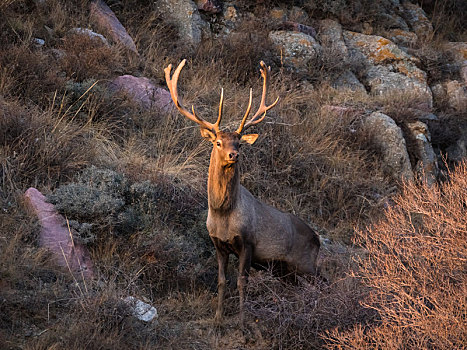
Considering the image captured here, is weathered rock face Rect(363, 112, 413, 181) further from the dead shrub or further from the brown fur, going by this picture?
the dead shrub

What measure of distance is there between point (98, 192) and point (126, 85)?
3.18 meters

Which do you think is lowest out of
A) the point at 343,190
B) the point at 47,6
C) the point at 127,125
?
the point at 343,190

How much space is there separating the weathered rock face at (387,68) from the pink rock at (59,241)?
7.25 m

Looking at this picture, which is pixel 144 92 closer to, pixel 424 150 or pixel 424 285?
pixel 424 150

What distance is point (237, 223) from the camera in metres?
5.89

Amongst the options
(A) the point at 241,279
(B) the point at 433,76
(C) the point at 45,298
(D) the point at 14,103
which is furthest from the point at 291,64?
(C) the point at 45,298

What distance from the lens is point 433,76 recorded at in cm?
1260

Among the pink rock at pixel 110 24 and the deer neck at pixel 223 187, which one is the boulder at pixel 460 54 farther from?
the deer neck at pixel 223 187

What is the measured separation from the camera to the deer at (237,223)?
19.1 ft

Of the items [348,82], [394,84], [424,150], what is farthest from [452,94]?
[424,150]

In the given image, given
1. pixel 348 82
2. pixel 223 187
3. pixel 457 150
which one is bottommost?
pixel 457 150

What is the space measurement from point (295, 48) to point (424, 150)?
127 inches

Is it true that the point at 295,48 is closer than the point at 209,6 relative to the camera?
Yes

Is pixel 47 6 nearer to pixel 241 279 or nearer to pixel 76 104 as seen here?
pixel 76 104
